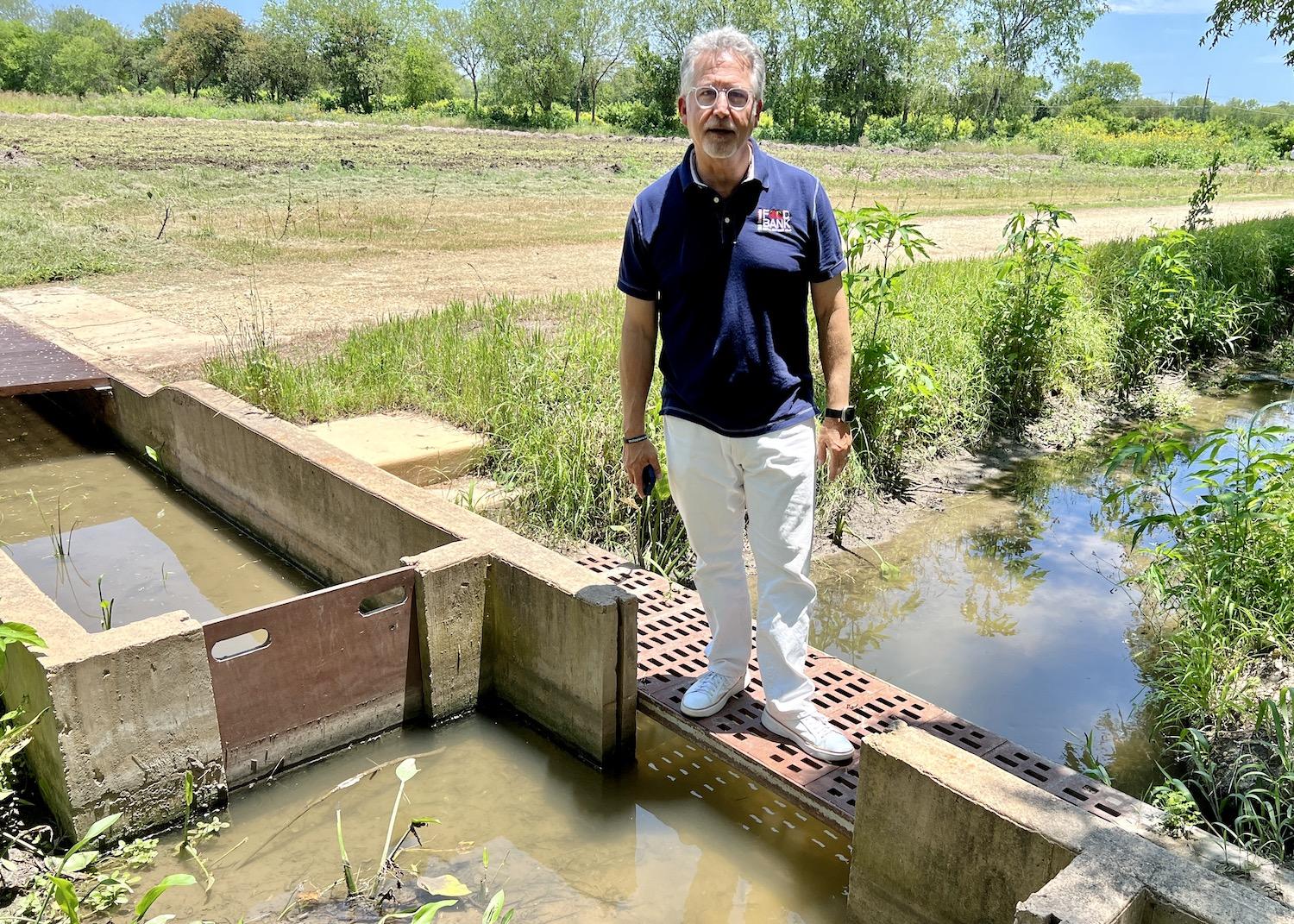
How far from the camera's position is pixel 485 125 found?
5006cm

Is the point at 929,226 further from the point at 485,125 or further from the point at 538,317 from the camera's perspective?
the point at 485,125

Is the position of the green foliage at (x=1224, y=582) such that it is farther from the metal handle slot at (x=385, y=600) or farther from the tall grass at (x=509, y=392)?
the metal handle slot at (x=385, y=600)

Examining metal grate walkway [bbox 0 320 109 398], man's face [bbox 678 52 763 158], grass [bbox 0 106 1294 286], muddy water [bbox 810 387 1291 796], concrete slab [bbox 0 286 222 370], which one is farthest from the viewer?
grass [bbox 0 106 1294 286]

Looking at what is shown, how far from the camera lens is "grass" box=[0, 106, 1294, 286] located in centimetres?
1264

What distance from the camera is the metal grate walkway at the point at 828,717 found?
270 cm

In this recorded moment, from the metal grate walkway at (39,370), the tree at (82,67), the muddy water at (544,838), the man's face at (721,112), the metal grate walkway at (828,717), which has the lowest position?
the muddy water at (544,838)

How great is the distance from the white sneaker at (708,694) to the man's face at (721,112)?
5.24ft

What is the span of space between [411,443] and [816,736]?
325 centimetres

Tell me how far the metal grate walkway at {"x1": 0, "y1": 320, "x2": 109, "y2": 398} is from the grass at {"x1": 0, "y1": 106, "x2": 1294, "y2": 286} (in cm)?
409

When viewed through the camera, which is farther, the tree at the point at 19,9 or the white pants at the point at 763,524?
the tree at the point at 19,9

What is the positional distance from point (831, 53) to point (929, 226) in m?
42.3

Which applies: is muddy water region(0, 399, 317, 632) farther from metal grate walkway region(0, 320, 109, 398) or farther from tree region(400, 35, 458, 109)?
tree region(400, 35, 458, 109)

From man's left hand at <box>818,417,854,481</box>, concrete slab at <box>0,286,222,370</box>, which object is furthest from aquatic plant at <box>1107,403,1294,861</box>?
concrete slab at <box>0,286,222,370</box>

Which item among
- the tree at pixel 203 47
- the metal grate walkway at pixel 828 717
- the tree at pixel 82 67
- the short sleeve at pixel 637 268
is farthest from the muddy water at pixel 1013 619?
the tree at pixel 82 67
